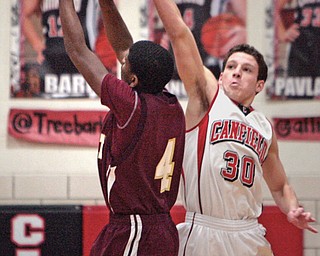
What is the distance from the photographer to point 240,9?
17.3 ft

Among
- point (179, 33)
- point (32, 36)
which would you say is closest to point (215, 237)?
point (179, 33)

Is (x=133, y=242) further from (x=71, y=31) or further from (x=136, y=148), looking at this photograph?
(x=71, y=31)

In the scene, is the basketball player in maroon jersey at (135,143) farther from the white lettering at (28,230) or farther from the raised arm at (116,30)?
the white lettering at (28,230)

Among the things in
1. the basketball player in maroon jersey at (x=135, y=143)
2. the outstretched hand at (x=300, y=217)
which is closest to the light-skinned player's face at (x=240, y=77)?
the outstretched hand at (x=300, y=217)

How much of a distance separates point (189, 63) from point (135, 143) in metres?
0.84

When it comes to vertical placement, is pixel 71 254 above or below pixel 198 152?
below

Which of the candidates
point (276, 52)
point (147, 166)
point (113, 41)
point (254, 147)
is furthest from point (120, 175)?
point (276, 52)

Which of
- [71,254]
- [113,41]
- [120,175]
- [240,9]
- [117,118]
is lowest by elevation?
[71,254]

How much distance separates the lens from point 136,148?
2795mm

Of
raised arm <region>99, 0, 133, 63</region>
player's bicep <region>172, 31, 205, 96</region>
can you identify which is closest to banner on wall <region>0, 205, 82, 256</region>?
player's bicep <region>172, 31, 205, 96</region>

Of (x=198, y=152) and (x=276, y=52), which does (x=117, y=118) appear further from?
(x=276, y=52)

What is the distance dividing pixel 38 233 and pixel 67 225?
22 cm

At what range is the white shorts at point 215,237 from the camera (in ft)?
11.5

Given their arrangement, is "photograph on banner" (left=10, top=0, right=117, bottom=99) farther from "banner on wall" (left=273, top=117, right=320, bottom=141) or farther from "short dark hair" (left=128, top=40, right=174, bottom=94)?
"short dark hair" (left=128, top=40, right=174, bottom=94)
